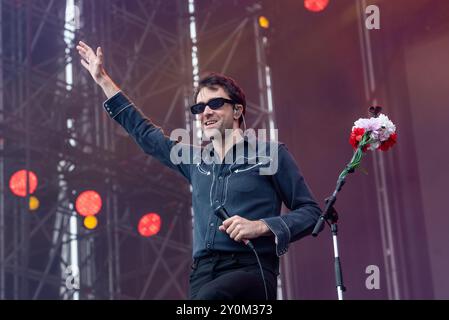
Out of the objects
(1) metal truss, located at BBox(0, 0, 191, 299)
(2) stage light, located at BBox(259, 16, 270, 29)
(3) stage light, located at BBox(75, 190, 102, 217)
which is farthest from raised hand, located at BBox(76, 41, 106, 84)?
(2) stage light, located at BBox(259, 16, 270, 29)

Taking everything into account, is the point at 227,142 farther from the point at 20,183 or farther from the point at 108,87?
the point at 20,183

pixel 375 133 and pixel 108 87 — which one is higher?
pixel 108 87

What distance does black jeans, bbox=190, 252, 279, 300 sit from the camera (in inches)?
121

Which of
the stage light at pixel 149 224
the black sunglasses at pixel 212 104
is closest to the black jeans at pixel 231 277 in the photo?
the black sunglasses at pixel 212 104

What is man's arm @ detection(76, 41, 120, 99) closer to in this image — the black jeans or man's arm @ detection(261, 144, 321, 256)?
man's arm @ detection(261, 144, 321, 256)

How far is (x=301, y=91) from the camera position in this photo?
1023 centimetres

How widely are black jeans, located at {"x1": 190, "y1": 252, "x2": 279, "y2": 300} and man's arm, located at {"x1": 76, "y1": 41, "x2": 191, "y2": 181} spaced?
60 centimetres

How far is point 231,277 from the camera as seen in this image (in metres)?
3.12

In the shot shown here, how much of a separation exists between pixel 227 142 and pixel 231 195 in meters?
0.29

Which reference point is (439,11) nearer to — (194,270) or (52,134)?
(52,134)

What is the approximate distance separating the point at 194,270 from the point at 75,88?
6908 mm

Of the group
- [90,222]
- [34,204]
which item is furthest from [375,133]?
[34,204]

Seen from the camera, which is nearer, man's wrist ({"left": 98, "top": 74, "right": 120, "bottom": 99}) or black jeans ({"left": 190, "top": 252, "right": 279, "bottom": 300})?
black jeans ({"left": 190, "top": 252, "right": 279, "bottom": 300})

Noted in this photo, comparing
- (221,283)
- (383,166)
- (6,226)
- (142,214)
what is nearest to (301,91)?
(383,166)
